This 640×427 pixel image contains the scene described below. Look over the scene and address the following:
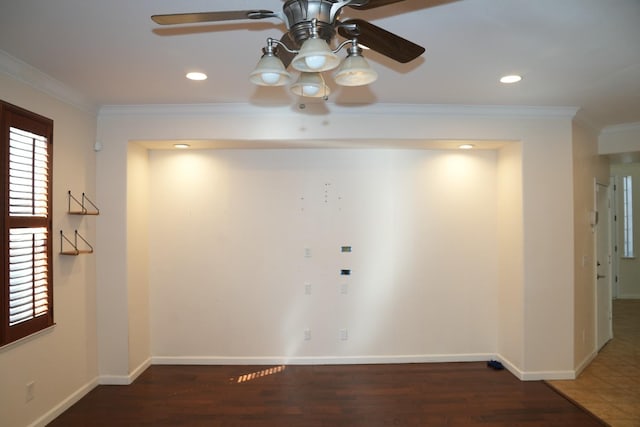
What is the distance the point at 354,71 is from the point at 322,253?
2752 millimetres

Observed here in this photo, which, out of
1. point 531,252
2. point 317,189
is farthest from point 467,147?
point 317,189

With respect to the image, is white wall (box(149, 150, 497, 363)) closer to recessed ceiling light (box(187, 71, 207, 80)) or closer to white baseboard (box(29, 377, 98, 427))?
white baseboard (box(29, 377, 98, 427))

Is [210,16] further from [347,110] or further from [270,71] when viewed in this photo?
[347,110]

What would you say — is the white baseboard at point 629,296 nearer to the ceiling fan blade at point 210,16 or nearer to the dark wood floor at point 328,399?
the dark wood floor at point 328,399

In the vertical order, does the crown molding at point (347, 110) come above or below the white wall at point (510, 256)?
above

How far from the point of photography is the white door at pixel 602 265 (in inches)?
177

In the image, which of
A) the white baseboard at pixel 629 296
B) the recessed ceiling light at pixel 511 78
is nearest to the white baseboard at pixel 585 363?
the recessed ceiling light at pixel 511 78

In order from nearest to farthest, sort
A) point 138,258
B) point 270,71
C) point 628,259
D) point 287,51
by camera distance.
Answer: point 270,71 → point 287,51 → point 138,258 → point 628,259

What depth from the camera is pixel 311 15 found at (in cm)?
150

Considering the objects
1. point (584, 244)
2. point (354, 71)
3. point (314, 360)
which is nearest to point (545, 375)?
point (584, 244)

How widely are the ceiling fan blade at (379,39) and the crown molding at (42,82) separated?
2.30 meters

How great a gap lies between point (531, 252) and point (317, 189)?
7.10ft

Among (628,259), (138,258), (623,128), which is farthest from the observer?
(628,259)

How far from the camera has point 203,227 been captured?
4.18 meters
